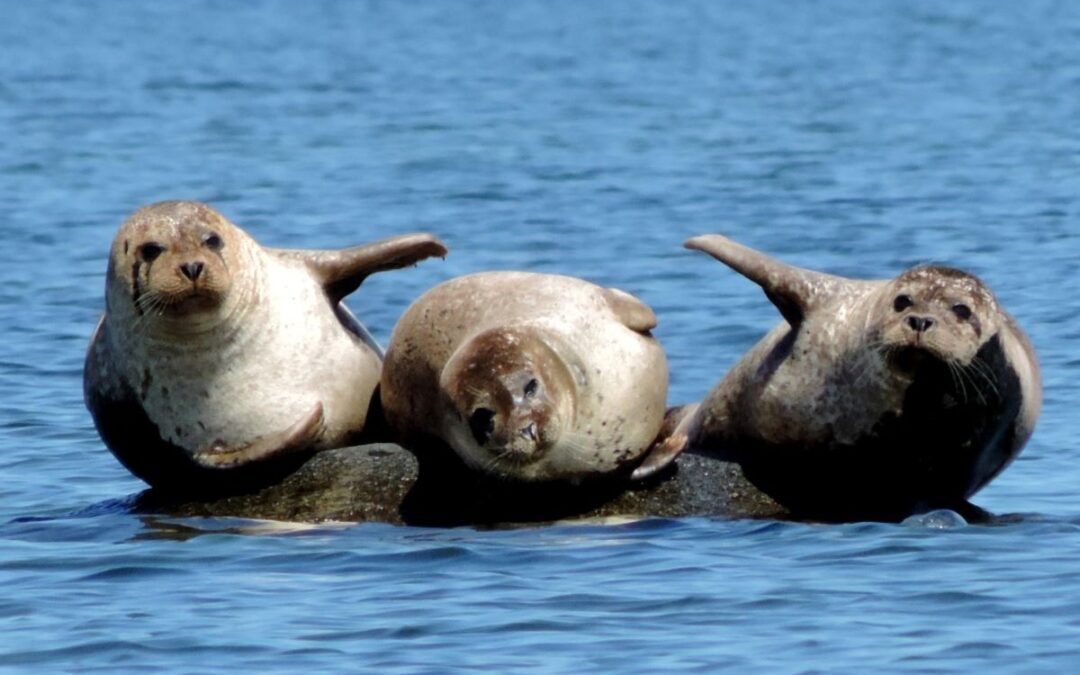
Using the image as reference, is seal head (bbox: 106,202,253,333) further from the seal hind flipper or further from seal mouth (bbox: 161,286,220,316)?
the seal hind flipper

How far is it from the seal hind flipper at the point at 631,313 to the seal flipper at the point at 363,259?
33.2 inches

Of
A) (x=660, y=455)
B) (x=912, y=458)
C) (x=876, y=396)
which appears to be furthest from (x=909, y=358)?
(x=660, y=455)

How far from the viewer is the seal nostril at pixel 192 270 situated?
32.5ft

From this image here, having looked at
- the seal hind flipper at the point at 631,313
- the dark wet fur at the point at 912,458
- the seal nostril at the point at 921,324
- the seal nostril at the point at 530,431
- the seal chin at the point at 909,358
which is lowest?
the dark wet fur at the point at 912,458

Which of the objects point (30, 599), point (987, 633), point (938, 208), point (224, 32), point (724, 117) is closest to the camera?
point (987, 633)

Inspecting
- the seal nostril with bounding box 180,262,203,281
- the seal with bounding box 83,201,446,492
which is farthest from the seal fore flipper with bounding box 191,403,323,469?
the seal nostril with bounding box 180,262,203,281

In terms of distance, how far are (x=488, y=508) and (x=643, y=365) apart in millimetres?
858

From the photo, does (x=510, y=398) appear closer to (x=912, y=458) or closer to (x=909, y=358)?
(x=909, y=358)

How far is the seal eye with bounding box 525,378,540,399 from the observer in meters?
9.45

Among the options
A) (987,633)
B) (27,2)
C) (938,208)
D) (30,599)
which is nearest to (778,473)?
(987,633)

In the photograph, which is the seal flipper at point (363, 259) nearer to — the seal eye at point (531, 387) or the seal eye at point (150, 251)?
the seal eye at point (150, 251)

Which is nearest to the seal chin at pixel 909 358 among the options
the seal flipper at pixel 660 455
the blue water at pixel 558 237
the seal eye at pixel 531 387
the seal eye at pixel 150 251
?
the blue water at pixel 558 237

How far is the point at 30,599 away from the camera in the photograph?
9156mm

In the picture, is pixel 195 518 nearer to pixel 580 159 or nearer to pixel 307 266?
pixel 307 266
